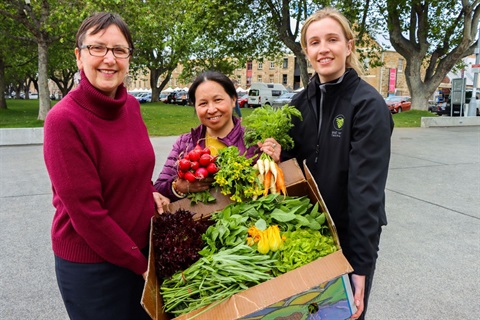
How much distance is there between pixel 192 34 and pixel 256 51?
646 centimetres

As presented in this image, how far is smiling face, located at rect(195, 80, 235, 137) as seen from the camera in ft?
7.91

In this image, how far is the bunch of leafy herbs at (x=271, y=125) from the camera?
214cm

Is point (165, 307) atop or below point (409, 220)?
atop

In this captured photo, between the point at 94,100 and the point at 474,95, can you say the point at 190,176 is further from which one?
the point at 474,95

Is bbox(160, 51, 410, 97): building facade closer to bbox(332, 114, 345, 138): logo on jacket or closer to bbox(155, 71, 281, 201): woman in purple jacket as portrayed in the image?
bbox(155, 71, 281, 201): woman in purple jacket

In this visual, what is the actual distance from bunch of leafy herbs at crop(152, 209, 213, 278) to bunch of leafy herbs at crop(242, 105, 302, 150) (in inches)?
24.5

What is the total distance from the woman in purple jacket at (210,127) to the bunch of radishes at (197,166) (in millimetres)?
133

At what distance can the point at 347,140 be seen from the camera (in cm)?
183

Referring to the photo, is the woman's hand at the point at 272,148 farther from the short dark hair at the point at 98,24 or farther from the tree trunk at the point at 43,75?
the tree trunk at the point at 43,75

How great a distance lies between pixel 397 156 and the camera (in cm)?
959

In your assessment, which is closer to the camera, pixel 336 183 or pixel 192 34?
pixel 336 183

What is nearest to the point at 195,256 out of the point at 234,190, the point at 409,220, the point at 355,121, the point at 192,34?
the point at 234,190

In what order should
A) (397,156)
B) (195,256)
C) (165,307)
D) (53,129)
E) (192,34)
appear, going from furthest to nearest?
(192,34) → (397,156) → (195,256) → (165,307) → (53,129)

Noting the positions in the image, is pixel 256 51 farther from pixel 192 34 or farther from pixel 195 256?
pixel 195 256
